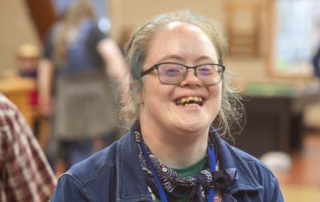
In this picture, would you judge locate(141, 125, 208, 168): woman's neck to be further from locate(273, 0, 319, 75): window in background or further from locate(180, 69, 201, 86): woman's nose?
locate(273, 0, 319, 75): window in background

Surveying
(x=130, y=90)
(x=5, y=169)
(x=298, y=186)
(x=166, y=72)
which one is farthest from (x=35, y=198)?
(x=298, y=186)

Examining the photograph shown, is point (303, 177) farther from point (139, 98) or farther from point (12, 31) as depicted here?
point (12, 31)

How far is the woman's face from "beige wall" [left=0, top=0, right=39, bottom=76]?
12163 millimetres

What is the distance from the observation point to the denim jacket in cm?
183

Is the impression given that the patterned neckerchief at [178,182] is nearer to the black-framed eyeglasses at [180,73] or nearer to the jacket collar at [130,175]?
the jacket collar at [130,175]

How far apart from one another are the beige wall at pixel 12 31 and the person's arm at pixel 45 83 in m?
8.41

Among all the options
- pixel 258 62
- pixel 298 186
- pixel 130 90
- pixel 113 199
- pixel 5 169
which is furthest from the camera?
pixel 258 62

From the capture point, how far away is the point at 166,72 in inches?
74.3

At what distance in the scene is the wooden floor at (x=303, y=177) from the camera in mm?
6586

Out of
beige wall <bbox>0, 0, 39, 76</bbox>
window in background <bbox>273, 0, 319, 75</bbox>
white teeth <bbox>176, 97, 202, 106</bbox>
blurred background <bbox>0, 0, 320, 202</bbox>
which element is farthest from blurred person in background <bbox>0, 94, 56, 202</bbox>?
beige wall <bbox>0, 0, 39, 76</bbox>

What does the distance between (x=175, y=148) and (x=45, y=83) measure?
12.1 feet

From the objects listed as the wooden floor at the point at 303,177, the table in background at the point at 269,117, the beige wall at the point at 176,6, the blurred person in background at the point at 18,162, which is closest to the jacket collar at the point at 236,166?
the blurred person in background at the point at 18,162

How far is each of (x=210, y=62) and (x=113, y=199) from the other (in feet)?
1.57

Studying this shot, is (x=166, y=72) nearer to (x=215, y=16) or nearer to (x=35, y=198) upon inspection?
(x=35, y=198)
